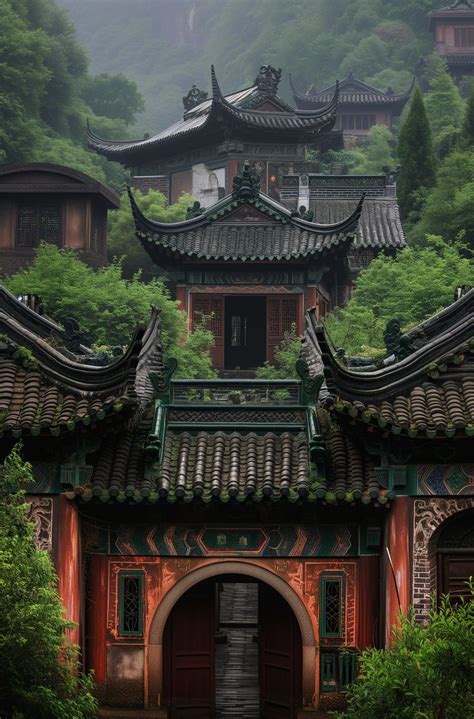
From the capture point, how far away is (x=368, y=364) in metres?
20.3

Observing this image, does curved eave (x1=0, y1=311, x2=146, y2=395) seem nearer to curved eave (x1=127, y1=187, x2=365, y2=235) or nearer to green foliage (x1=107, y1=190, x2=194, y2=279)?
curved eave (x1=127, y1=187, x2=365, y2=235)

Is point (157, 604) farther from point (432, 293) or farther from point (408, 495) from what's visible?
point (432, 293)

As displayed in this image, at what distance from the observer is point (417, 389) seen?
16.2 meters

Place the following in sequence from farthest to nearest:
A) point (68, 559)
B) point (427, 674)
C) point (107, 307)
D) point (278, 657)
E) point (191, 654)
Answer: point (107, 307) → point (278, 657) → point (191, 654) → point (68, 559) → point (427, 674)

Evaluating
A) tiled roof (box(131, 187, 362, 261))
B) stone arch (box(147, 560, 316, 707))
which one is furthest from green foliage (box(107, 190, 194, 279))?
stone arch (box(147, 560, 316, 707))

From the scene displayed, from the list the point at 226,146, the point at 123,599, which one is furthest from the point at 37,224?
the point at 123,599

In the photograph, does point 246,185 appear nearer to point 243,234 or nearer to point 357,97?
point 243,234

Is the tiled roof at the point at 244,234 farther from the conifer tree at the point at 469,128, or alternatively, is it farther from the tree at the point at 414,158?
the conifer tree at the point at 469,128

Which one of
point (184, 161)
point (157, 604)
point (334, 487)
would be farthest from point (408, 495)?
point (184, 161)

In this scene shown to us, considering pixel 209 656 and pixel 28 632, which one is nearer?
pixel 28 632

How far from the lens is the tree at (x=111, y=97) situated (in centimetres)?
6756

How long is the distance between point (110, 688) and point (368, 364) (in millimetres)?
6319

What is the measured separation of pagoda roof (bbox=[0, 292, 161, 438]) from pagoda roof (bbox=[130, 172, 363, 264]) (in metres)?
13.3

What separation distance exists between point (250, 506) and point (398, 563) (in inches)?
75.1
